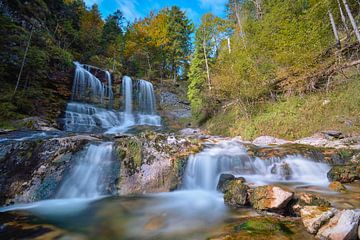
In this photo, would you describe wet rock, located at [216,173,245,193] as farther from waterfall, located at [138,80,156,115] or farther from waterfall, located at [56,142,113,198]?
waterfall, located at [138,80,156,115]

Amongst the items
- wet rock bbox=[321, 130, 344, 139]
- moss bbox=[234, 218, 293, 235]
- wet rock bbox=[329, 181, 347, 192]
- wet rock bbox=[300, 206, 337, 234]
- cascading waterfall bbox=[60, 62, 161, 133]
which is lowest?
moss bbox=[234, 218, 293, 235]

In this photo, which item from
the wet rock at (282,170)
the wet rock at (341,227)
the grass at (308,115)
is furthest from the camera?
the grass at (308,115)

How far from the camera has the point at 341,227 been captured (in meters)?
2.45

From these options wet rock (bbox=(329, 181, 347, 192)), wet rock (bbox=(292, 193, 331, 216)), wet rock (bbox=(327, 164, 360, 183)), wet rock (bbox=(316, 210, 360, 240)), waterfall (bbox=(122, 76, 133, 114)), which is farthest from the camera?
waterfall (bbox=(122, 76, 133, 114))

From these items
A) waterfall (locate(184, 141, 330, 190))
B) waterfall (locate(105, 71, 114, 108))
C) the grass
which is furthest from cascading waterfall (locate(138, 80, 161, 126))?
waterfall (locate(184, 141, 330, 190))

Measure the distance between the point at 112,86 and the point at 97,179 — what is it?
49.0ft

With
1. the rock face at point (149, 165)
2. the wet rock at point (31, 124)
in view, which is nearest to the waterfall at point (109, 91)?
the wet rock at point (31, 124)

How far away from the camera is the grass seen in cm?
852

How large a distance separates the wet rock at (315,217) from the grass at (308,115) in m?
6.85

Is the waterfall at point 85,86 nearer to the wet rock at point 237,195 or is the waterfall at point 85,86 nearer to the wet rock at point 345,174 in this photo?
the wet rock at point 237,195

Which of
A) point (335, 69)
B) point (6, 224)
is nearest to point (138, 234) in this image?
point (6, 224)

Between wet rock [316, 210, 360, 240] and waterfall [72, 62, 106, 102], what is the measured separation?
1667 centimetres

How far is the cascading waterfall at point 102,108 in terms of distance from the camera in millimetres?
14125

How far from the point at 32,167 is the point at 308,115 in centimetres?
1033
